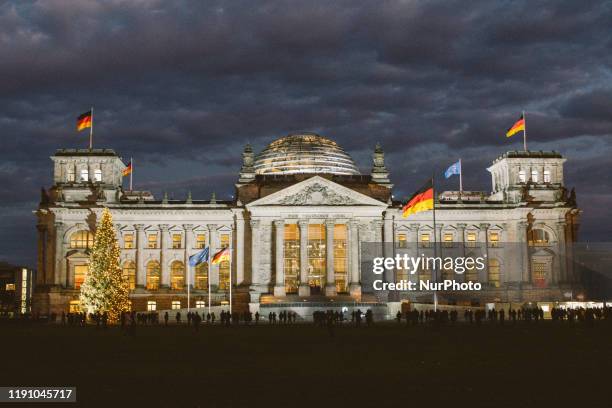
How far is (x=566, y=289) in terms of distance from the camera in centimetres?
9950

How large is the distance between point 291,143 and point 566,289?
42.7 metres

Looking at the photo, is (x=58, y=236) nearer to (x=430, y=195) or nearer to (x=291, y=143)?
(x=291, y=143)

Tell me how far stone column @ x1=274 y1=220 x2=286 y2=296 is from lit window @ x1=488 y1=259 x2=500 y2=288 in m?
28.2

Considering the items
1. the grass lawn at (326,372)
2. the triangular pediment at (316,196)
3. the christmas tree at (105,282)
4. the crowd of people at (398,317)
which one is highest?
the triangular pediment at (316,196)

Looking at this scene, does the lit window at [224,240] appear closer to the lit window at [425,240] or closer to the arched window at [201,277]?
the arched window at [201,277]

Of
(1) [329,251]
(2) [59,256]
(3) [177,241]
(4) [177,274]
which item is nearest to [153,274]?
(4) [177,274]

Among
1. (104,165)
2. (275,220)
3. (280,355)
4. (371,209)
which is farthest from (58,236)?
(280,355)

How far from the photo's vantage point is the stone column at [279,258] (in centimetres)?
9388

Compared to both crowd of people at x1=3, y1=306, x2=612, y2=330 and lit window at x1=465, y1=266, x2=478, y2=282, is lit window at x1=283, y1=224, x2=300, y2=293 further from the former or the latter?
lit window at x1=465, y1=266, x2=478, y2=282

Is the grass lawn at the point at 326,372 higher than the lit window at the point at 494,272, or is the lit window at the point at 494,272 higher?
the lit window at the point at 494,272

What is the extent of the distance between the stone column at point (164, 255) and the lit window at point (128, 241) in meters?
3.78

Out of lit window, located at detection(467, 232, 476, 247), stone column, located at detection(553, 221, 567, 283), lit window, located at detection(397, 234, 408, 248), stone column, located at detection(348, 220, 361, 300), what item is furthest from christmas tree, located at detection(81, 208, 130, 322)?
stone column, located at detection(553, 221, 567, 283)

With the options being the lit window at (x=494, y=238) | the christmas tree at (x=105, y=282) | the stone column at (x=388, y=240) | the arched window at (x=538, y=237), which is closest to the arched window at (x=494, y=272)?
the lit window at (x=494, y=238)

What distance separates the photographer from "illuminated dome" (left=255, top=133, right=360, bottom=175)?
109m
